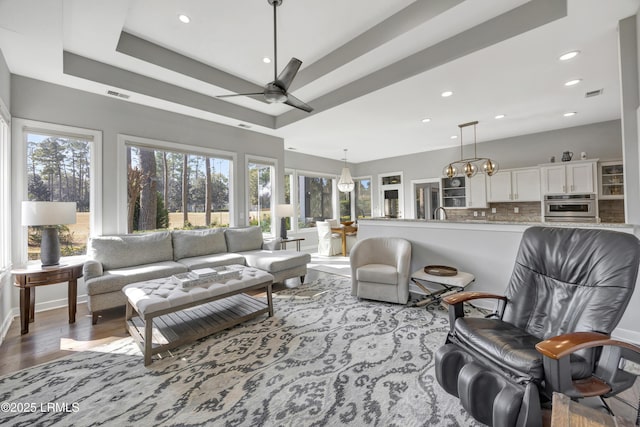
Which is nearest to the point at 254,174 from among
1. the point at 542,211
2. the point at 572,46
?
the point at 572,46

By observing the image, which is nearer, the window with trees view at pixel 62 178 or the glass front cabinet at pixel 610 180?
the window with trees view at pixel 62 178

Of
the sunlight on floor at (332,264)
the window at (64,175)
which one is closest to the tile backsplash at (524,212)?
the sunlight on floor at (332,264)

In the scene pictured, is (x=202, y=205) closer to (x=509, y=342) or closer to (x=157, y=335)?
(x=157, y=335)

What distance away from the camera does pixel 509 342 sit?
1.56 metres

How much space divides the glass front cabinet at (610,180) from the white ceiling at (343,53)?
2.95 feet

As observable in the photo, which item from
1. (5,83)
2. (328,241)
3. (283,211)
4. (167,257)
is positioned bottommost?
(328,241)

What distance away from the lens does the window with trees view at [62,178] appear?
332cm

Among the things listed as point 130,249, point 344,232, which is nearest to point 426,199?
point 344,232

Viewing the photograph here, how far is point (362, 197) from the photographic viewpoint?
9281mm

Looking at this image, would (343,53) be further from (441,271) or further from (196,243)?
(196,243)

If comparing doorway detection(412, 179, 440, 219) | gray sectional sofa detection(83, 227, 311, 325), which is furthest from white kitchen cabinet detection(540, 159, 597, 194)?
gray sectional sofa detection(83, 227, 311, 325)

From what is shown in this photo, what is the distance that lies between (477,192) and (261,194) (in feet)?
17.0

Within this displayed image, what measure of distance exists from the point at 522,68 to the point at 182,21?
3.78m

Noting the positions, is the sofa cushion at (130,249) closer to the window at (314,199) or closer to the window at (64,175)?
the window at (64,175)
